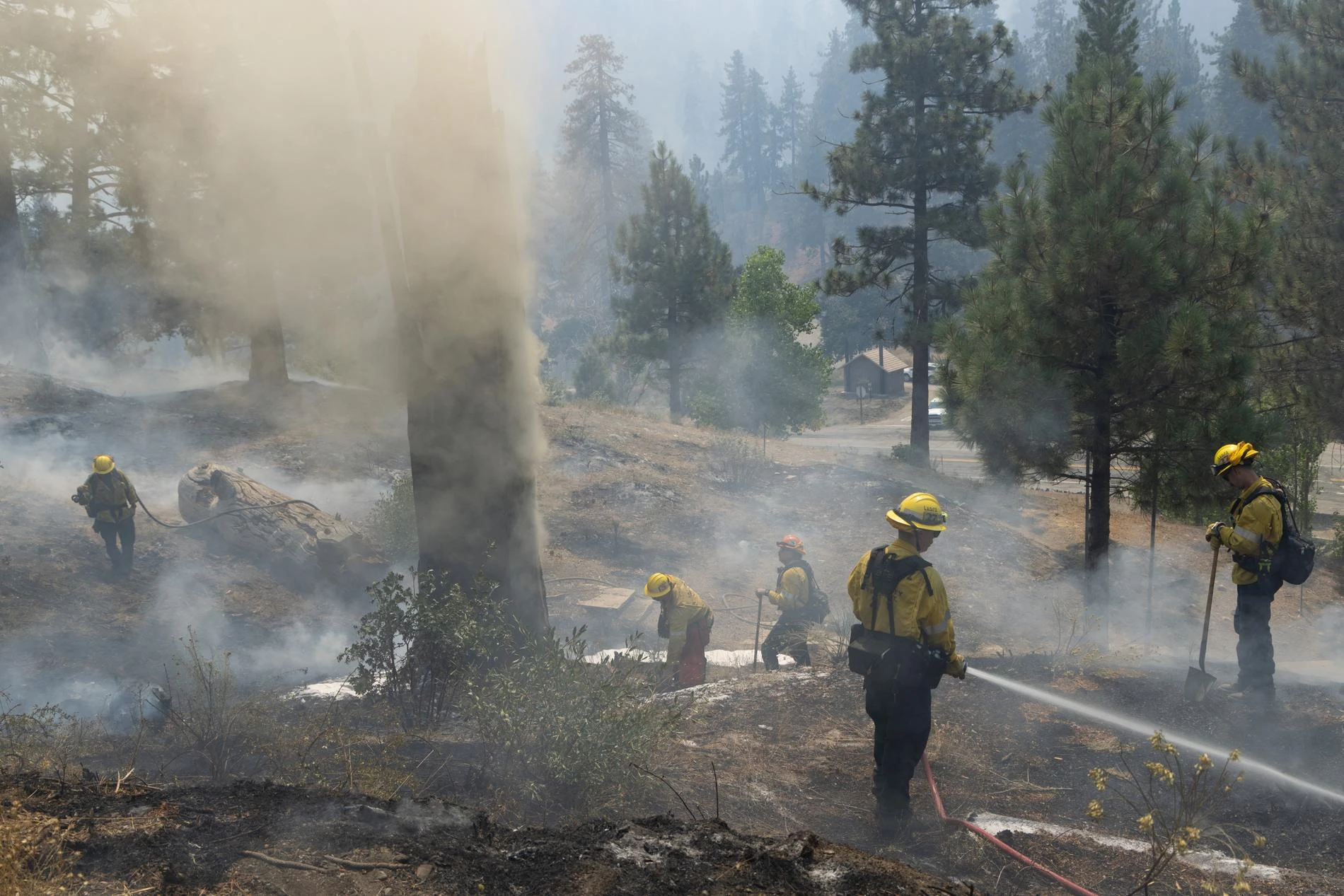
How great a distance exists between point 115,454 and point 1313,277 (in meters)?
15.8

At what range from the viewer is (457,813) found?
381 centimetres

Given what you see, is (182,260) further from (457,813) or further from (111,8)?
(457,813)

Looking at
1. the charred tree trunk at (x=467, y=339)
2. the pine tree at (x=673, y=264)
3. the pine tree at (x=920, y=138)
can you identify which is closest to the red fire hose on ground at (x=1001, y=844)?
the charred tree trunk at (x=467, y=339)

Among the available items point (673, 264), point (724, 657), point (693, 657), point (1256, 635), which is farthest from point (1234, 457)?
point (673, 264)

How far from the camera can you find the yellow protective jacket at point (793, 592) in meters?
8.27

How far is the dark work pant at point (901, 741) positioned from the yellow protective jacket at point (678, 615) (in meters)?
2.89

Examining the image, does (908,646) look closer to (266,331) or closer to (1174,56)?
(266,331)

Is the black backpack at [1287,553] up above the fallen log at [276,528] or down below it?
above

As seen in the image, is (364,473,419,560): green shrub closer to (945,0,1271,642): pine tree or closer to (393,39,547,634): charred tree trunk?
(393,39,547,634): charred tree trunk

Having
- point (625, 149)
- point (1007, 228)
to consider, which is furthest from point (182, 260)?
point (625, 149)

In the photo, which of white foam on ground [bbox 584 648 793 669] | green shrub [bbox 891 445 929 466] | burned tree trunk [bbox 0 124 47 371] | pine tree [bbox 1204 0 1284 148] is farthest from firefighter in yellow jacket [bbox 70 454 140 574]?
pine tree [bbox 1204 0 1284 148]

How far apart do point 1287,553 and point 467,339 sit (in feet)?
17.2

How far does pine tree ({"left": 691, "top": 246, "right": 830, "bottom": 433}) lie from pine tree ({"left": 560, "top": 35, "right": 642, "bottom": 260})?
5.50 meters

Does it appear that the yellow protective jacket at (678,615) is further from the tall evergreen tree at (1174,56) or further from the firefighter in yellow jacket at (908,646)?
the tall evergreen tree at (1174,56)
